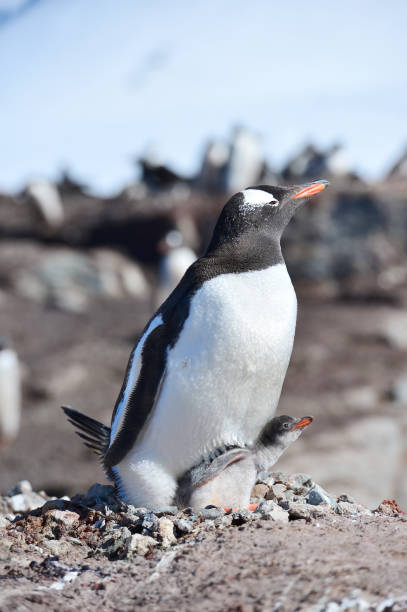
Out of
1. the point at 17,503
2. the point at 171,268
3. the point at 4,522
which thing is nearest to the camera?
the point at 4,522

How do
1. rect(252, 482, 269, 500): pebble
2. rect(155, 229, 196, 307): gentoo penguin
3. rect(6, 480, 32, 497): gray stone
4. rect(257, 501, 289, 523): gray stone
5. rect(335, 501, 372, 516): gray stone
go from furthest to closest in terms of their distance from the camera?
rect(155, 229, 196, 307): gentoo penguin < rect(6, 480, 32, 497): gray stone < rect(252, 482, 269, 500): pebble < rect(335, 501, 372, 516): gray stone < rect(257, 501, 289, 523): gray stone

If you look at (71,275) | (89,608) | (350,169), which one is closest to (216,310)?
(89,608)

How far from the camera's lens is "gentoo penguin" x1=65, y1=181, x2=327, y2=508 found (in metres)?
3.38

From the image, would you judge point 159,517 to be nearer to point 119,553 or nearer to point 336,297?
point 119,553

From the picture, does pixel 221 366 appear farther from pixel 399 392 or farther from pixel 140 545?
pixel 399 392

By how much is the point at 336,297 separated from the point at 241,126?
9869mm

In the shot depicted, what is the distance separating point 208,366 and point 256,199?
84cm

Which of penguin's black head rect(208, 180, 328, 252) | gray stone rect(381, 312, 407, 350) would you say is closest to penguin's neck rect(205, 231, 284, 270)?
penguin's black head rect(208, 180, 328, 252)

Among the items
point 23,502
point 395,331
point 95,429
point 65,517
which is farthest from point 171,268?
point 65,517

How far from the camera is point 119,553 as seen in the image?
3074 millimetres

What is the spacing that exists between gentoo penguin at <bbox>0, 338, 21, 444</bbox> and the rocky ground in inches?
260

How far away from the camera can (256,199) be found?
3641mm

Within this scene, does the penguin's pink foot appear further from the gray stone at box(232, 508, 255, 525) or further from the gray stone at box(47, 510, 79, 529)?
the gray stone at box(47, 510, 79, 529)

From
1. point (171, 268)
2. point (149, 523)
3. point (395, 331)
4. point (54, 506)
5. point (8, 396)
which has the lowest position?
point (149, 523)
